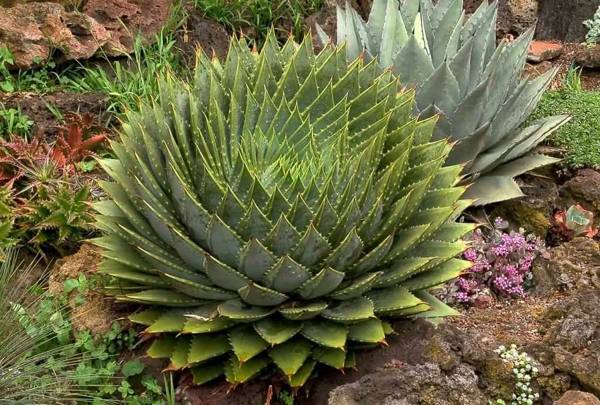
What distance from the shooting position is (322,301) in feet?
9.95

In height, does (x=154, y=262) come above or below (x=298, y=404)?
above

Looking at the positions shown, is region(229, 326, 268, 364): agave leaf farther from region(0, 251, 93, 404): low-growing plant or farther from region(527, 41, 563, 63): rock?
region(527, 41, 563, 63): rock

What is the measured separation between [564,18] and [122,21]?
3526mm

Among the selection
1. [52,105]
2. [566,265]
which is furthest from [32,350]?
[566,265]

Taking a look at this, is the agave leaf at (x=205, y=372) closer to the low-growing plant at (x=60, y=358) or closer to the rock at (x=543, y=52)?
the low-growing plant at (x=60, y=358)

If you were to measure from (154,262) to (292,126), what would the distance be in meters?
0.82

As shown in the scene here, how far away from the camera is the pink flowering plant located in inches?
150

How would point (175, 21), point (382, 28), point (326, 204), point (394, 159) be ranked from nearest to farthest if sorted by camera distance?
point (326, 204) → point (394, 159) → point (382, 28) → point (175, 21)

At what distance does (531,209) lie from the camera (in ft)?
14.5

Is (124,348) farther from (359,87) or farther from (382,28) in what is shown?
(382,28)

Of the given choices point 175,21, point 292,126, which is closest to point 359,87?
point 292,126

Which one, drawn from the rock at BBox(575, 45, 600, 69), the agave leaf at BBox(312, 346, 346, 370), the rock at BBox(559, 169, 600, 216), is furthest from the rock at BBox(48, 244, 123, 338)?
the rock at BBox(575, 45, 600, 69)

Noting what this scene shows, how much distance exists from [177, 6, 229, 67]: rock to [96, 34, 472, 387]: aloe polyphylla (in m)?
2.45

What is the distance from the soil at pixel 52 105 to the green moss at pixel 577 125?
2747mm
